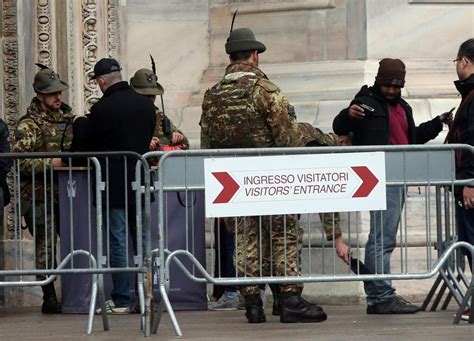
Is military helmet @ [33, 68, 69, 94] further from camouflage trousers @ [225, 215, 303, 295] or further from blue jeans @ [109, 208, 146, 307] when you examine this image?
camouflage trousers @ [225, 215, 303, 295]

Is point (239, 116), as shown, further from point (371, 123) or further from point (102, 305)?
point (102, 305)

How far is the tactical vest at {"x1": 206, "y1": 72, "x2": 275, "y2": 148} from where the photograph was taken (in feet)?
37.4

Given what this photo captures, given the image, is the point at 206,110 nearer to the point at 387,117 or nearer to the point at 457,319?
the point at 387,117

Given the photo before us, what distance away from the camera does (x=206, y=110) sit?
11.7 m

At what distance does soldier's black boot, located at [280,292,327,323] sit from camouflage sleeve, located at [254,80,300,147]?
1.05 meters

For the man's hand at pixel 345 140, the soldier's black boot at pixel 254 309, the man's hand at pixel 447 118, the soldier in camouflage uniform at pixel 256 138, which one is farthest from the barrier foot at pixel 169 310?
the man's hand at pixel 447 118

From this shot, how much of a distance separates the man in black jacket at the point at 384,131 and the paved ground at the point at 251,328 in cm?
19

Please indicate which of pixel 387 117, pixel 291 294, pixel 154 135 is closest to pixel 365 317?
pixel 291 294

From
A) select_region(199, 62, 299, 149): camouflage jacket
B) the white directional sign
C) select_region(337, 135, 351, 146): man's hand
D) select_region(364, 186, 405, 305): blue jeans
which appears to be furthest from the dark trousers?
the white directional sign

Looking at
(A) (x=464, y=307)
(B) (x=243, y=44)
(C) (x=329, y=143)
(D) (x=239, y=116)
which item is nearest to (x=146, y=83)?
(C) (x=329, y=143)

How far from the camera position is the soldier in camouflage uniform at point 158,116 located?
13.2 m

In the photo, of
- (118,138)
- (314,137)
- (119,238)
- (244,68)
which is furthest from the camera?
(314,137)

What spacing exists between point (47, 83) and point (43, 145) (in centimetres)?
49

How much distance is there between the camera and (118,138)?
12.3 m
